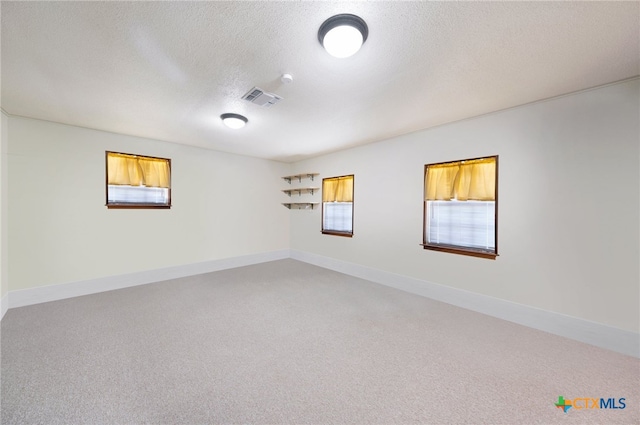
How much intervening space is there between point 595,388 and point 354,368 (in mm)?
1777

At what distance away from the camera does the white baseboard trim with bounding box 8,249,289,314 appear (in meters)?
3.15

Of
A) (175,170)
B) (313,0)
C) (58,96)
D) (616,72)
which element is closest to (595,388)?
(616,72)

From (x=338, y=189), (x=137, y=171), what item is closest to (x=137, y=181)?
(x=137, y=171)

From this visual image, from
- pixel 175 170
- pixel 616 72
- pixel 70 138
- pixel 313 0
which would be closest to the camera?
pixel 313 0

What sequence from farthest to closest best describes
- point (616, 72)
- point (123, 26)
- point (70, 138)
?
point (70, 138) < point (616, 72) < point (123, 26)

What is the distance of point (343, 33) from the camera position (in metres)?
1.54

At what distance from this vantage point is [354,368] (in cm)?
191

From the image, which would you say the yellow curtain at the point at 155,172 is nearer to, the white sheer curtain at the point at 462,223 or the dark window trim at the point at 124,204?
the dark window trim at the point at 124,204

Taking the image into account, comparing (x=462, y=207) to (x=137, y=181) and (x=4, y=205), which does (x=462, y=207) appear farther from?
(x=4, y=205)

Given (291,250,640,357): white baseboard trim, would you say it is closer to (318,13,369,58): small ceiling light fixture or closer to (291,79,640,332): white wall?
(291,79,640,332): white wall

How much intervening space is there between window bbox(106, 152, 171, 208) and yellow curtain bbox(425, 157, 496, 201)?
4.67m

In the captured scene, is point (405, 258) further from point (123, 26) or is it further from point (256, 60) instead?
point (123, 26)

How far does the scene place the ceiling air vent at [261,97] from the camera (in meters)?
2.44

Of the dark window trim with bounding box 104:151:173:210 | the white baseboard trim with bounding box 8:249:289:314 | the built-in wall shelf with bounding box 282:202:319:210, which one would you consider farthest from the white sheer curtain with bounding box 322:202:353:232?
the dark window trim with bounding box 104:151:173:210
